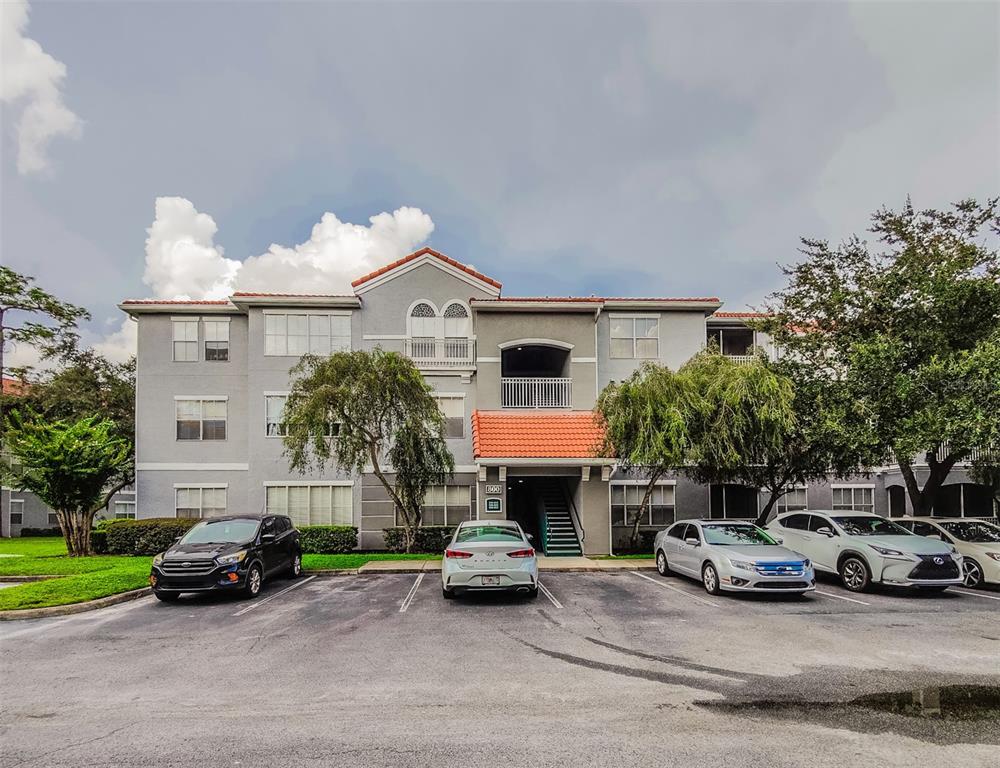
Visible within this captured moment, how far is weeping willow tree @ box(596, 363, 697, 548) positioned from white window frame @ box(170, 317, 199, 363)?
1563cm

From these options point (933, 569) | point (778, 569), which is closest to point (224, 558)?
point (778, 569)

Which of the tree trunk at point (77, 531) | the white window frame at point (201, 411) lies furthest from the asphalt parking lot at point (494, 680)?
the white window frame at point (201, 411)

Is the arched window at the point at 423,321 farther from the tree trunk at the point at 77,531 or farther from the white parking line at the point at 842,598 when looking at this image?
the white parking line at the point at 842,598

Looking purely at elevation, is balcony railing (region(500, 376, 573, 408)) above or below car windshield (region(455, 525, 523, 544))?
above

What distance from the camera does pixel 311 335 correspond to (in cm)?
2277

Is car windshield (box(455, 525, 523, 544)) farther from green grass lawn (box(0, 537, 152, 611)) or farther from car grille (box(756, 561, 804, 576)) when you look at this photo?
green grass lawn (box(0, 537, 152, 611))

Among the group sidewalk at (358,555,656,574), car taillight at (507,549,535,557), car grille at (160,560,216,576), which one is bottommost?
sidewalk at (358,555,656,574)

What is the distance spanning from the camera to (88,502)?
19969 millimetres

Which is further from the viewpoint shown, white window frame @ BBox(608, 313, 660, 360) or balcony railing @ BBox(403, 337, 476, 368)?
white window frame @ BBox(608, 313, 660, 360)

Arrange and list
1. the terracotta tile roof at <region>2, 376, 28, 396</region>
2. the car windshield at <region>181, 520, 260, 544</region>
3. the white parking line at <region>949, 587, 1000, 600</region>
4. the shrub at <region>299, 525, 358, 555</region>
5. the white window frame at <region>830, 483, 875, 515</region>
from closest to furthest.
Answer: the white parking line at <region>949, 587, 1000, 600</region>
the car windshield at <region>181, 520, 260, 544</region>
the shrub at <region>299, 525, 358, 555</region>
the white window frame at <region>830, 483, 875, 515</region>
the terracotta tile roof at <region>2, 376, 28, 396</region>

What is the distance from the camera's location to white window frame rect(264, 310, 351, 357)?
891 inches

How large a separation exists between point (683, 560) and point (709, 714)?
848cm

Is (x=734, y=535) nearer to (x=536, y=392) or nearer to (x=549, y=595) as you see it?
(x=549, y=595)

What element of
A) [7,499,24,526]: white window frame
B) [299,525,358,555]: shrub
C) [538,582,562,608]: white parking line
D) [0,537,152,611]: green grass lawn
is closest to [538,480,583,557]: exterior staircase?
[538,582,562,608]: white parking line
